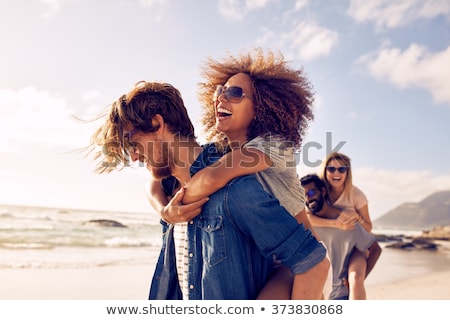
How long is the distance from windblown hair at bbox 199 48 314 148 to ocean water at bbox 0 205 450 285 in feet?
37.7

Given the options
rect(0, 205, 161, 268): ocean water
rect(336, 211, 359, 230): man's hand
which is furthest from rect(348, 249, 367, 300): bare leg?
rect(0, 205, 161, 268): ocean water

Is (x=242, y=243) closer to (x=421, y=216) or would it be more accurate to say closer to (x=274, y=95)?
(x=274, y=95)

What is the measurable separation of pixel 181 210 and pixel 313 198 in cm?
414

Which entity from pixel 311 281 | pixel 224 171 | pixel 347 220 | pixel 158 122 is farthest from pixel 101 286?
pixel 311 281

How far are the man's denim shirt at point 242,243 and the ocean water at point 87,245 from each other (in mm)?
12209

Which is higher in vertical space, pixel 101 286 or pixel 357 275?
pixel 357 275

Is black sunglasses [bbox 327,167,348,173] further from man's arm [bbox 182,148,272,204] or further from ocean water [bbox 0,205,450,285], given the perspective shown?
ocean water [bbox 0,205,450,285]

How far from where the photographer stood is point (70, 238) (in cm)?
2294

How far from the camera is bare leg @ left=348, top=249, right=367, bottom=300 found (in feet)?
17.8

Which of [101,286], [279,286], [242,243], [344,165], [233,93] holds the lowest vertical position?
[101,286]

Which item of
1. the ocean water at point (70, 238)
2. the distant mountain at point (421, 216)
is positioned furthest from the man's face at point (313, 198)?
the distant mountain at point (421, 216)

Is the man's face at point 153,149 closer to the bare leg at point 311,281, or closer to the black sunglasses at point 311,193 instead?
the bare leg at point 311,281

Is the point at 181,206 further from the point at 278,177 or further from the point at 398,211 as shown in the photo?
the point at 398,211

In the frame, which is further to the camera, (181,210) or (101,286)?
(101,286)
